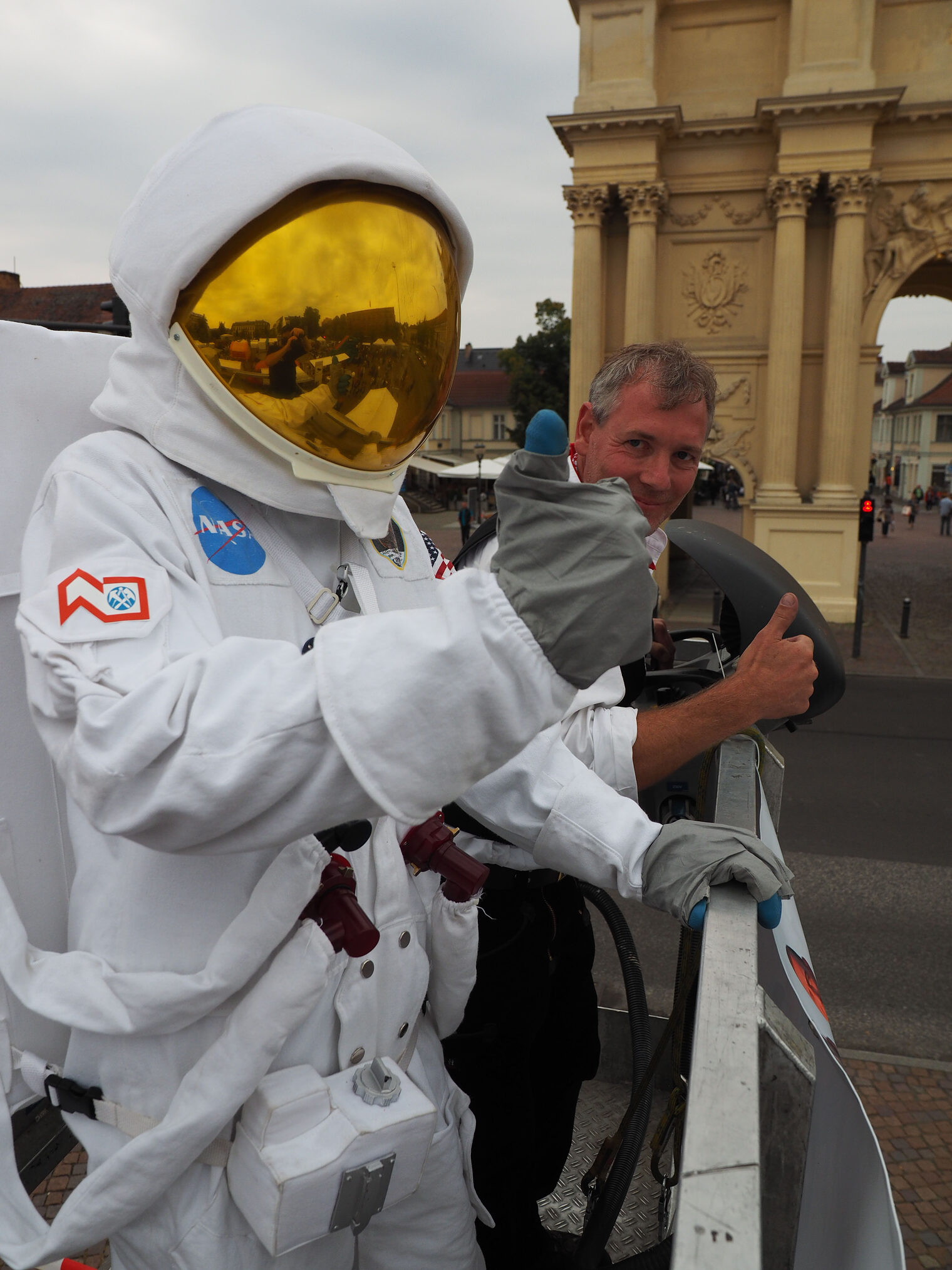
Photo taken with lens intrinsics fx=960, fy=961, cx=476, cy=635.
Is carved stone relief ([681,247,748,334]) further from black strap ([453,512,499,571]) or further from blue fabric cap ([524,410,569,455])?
blue fabric cap ([524,410,569,455])

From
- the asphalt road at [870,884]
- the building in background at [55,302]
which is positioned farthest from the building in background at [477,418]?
the asphalt road at [870,884]

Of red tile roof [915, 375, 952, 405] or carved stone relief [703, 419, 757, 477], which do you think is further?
red tile roof [915, 375, 952, 405]

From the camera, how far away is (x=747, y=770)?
194 centimetres

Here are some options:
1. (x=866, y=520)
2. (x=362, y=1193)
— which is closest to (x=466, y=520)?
(x=866, y=520)

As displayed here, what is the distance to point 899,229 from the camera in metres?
14.3

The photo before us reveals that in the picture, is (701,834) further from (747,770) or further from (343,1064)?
(343,1064)

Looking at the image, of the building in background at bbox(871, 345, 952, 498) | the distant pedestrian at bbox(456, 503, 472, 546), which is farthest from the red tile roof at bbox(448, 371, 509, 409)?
the distant pedestrian at bbox(456, 503, 472, 546)

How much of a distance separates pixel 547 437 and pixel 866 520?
12814mm

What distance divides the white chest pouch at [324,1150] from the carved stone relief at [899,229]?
617 inches

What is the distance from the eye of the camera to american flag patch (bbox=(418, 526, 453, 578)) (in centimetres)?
175

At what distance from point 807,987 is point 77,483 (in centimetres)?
138

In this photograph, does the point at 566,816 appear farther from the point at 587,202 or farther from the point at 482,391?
the point at 482,391

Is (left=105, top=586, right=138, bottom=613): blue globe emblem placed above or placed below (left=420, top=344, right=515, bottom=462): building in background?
below

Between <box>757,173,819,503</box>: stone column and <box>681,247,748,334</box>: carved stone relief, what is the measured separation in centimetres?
60
